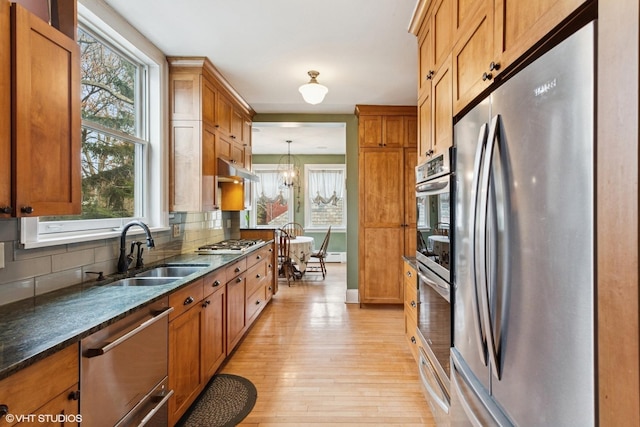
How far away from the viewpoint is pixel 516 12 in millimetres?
1009

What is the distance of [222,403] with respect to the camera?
2129 mm

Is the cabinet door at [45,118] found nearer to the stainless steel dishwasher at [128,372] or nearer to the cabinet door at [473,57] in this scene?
the stainless steel dishwasher at [128,372]

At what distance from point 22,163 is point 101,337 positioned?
2.37 ft

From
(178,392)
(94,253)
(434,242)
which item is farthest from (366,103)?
(178,392)

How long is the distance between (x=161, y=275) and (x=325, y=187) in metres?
5.72

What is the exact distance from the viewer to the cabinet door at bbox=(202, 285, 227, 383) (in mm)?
2161

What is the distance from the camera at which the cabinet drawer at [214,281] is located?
7.08 feet

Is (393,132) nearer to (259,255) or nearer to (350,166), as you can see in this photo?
(350,166)

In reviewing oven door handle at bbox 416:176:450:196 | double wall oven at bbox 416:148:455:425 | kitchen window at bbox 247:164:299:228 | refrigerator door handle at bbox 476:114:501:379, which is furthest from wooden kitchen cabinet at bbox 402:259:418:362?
kitchen window at bbox 247:164:299:228

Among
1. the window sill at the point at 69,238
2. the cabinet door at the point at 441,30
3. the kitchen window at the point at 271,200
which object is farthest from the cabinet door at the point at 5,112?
the kitchen window at the point at 271,200

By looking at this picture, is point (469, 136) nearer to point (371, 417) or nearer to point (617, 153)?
point (617, 153)

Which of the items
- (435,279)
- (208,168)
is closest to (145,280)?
(208,168)

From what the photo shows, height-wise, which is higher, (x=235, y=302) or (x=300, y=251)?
(x=300, y=251)

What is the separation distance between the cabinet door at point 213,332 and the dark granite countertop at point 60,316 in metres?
0.39
